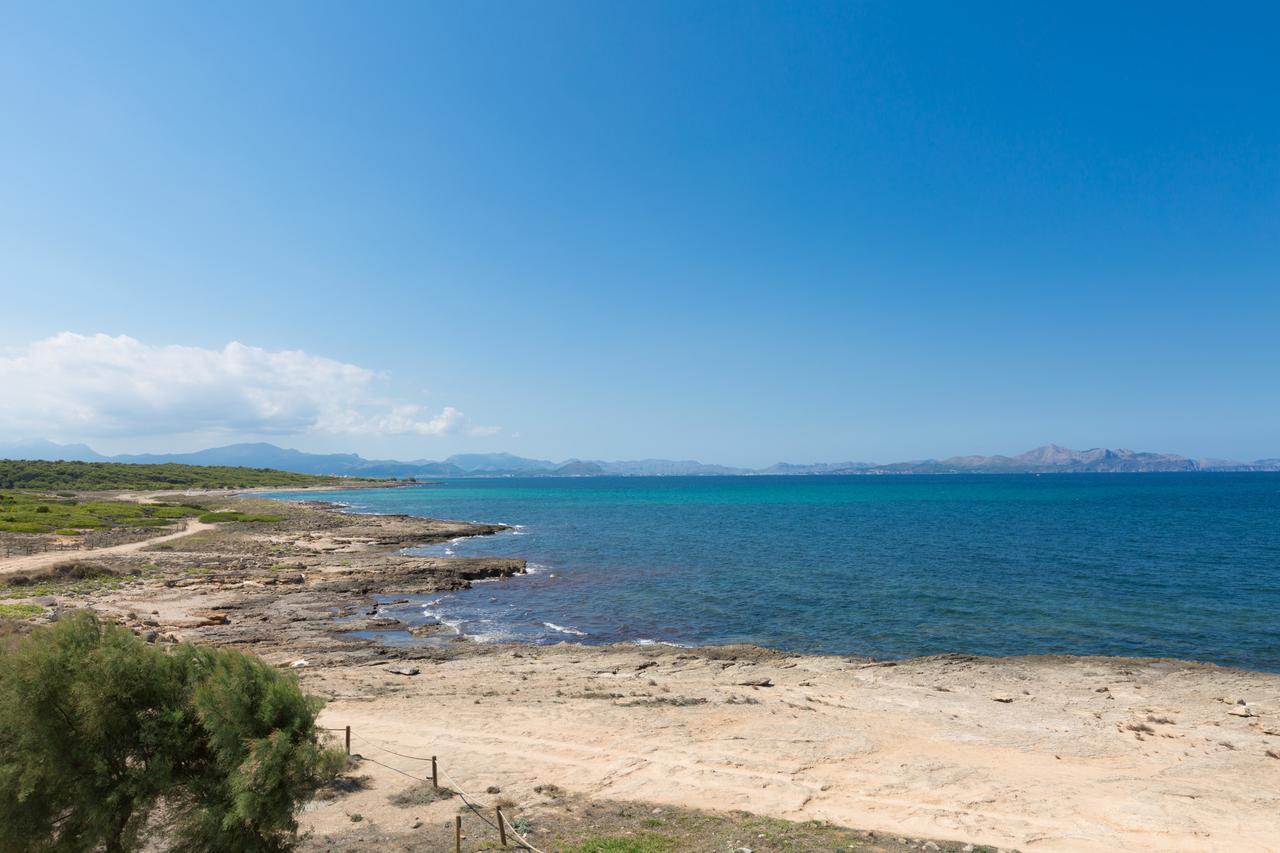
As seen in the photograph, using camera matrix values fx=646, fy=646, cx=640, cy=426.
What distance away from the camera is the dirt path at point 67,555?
4984 centimetres

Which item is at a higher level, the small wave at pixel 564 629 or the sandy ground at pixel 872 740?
the sandy ground at pixel 872 740

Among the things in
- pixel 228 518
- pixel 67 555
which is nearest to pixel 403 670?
pixel 67 555

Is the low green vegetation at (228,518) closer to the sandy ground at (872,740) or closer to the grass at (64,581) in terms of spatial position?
the grass at (64,581)

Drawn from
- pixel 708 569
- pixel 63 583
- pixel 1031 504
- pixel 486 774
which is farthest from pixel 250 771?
pixel 1031 504

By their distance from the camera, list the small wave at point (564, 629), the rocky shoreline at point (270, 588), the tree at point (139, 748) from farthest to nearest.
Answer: the small wave at point (564, 629)
the rocky shoreline at point (270, 588)
the tree at point (139, 748)

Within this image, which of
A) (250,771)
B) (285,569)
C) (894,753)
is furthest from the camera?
(285,569)

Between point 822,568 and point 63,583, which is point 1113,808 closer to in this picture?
point 822,568

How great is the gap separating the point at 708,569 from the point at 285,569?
40.0 m

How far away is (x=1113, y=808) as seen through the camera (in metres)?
17.5

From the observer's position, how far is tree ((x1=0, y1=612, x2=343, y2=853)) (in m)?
11.0

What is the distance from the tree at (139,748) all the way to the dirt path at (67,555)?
49217 millimetres

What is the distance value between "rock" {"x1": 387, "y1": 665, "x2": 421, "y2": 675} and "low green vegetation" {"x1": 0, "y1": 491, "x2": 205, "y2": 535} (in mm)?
64700

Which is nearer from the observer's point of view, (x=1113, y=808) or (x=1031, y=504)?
(x=1113, y=808)

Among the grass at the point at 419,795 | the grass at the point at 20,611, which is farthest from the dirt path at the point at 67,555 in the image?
the grass at the point at 419,795
